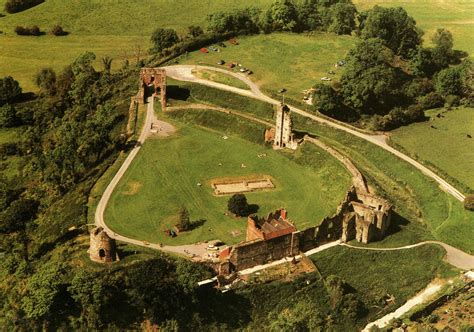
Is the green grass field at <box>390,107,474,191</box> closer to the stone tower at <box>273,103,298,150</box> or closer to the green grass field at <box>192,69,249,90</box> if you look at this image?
the stone tower at <box>273,103,298,150</box>

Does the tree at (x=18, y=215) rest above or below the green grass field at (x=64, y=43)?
below

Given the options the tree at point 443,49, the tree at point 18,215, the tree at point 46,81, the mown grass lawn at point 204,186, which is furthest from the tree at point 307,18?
the tree at point 18,215

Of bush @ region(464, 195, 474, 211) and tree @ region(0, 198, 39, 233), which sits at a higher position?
bush @ region(464, 195, 474, 211)

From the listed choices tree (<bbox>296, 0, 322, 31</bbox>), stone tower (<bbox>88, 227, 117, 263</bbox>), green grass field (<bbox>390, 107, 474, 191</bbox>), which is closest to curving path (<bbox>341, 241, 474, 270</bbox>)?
green grass field (<bbox>390, 107, 474, 191</bbox>)

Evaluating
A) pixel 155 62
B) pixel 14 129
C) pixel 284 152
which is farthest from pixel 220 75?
pixel 14 129

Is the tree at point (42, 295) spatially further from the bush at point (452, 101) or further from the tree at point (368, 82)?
the bush at point (452, 101)

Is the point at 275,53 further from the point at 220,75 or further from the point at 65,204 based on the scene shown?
the point at 65,204

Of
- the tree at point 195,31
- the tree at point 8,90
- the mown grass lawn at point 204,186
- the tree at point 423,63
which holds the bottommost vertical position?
the mown grass lawn at point 204,186
